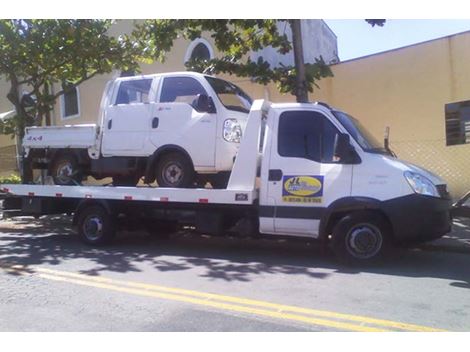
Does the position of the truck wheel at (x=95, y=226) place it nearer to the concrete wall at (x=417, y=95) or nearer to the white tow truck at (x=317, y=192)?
the white tow truck at (x=317, y=192)

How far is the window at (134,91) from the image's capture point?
8641mm

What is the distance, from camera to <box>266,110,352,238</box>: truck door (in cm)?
699

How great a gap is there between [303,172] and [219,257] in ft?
6.00

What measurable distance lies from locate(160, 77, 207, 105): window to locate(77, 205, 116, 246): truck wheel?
2208mm

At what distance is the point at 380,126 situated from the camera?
13.8 meters

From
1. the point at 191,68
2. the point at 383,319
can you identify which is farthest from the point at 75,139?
the point at 383,319

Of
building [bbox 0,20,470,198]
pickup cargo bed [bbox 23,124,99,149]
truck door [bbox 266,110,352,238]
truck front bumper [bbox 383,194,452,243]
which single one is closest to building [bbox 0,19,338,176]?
building [bbox 0,20,470,198]

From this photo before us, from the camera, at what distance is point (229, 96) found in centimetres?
832

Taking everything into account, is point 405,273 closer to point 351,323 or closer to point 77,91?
point 351,323

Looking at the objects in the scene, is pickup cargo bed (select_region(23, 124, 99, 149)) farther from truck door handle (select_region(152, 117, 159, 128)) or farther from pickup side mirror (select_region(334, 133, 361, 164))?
pickup side mirror (select_region(334, 133, 361, 164))

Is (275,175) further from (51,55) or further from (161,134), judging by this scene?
(51,55)

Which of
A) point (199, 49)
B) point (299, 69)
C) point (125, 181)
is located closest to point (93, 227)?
point (125, 181)

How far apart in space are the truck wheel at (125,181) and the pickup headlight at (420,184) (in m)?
4.55

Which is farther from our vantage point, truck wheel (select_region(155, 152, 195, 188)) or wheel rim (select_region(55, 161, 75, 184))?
wheel rim (select_region(55, 161, 75, 184))
